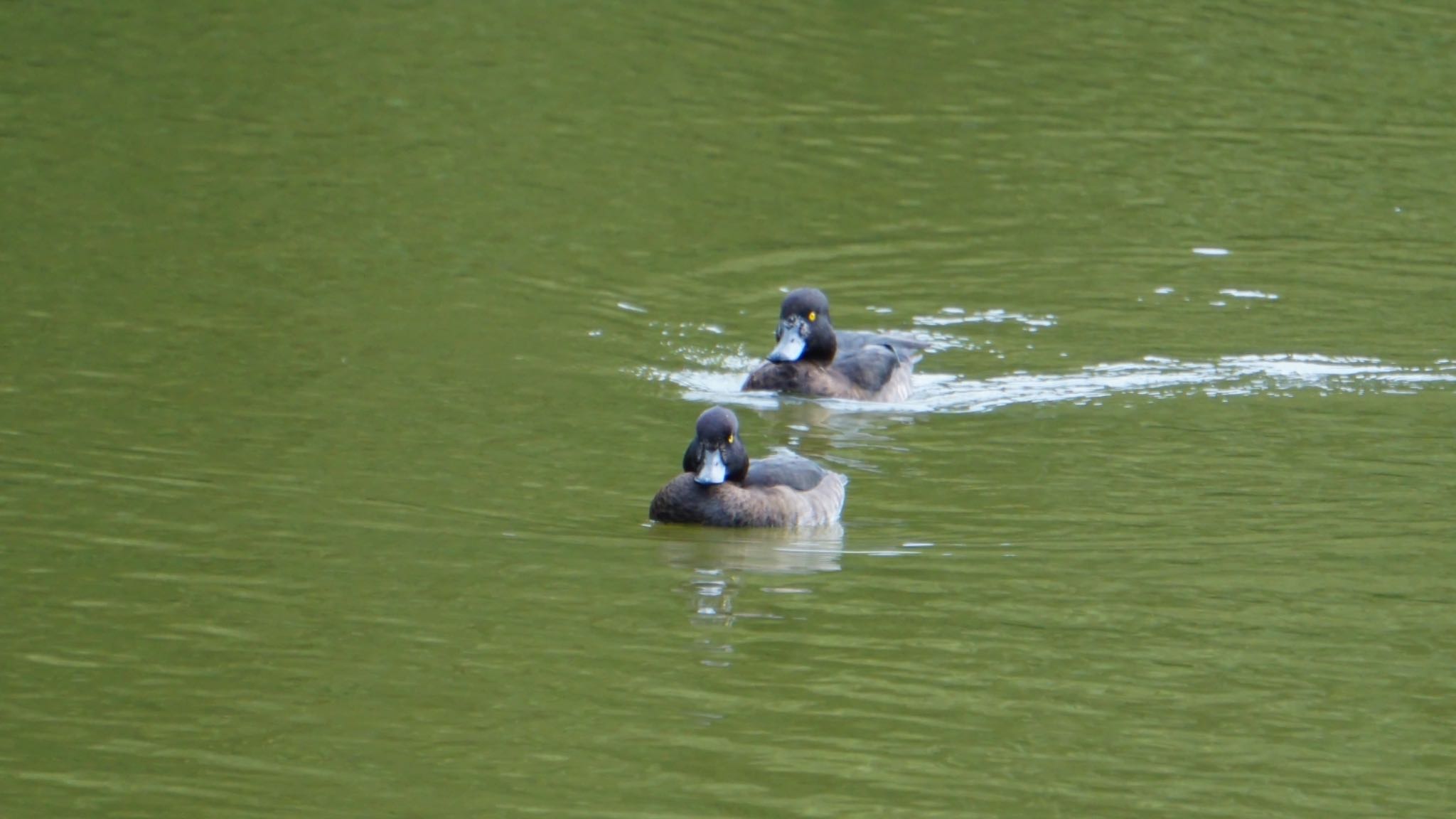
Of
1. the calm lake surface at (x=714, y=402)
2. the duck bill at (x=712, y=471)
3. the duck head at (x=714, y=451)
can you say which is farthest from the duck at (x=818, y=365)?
the duck bill at (x=712, y=471)

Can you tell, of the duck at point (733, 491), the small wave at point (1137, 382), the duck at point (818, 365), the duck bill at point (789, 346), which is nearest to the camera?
the duck at point (733, 491)

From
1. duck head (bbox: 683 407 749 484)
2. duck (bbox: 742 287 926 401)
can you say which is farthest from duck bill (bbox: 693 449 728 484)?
duck (bbox: 742 287 926 401)

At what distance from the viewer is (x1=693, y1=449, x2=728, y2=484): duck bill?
13500 millimetres

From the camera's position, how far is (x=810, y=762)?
373 inches

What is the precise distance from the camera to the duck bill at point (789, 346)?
17438 mm

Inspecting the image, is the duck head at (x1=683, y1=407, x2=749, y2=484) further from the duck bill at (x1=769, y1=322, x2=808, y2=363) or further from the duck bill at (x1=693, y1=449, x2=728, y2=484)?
the duck bill at (x1=769, y1=322, x2=808, y2=363)

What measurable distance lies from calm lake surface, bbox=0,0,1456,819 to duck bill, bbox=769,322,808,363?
51cm

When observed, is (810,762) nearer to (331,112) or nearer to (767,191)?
(767,191)

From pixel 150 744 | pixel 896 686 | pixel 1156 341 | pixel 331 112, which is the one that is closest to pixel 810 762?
pixel 896 686

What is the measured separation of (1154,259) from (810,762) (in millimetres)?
12170

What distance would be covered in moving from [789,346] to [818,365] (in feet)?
1.17

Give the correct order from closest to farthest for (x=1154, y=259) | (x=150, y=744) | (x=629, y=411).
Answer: (x=150, y=744), (x=629, y=411), (x=1154, y=259)

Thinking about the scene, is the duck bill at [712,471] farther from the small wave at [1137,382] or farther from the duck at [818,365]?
the duck at [818,365]

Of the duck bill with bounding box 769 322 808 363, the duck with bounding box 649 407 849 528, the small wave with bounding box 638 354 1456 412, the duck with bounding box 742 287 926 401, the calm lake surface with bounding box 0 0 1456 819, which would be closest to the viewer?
the calm lake surface with bounding box 0 0 1456 819
